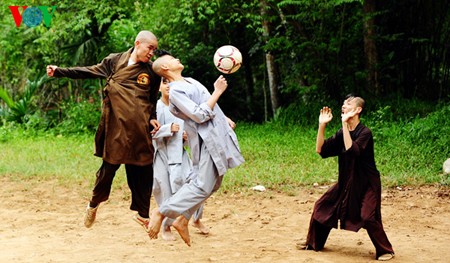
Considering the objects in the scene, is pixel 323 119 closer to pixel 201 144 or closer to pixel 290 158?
pixel 201 144

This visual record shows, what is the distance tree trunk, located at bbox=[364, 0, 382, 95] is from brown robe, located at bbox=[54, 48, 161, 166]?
9411mm

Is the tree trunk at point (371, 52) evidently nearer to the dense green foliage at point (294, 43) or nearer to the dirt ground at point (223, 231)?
the dense green foliage at point (294, 43)

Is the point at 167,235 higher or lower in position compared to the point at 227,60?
lower

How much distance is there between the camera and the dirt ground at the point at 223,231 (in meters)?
6.93

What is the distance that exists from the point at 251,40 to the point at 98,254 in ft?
45.0

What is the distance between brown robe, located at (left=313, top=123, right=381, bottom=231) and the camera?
6523 mm

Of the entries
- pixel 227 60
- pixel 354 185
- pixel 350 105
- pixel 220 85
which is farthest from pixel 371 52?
pixel 220 85

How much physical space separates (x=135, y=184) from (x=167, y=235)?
993 mm

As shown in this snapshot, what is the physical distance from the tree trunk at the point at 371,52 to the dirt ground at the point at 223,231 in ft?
19.1

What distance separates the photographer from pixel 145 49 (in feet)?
21.5

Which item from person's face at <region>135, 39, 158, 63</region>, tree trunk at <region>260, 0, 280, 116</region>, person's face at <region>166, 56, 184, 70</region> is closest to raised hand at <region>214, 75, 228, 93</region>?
person's face at <region>166, 56, 184, 70</region>

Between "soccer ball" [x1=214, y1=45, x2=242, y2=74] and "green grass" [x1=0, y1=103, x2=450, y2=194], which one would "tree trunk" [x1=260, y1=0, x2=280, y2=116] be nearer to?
"green grass" [x1=0, y1=103, x2=450, y2=194]

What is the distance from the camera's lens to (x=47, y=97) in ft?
67.3

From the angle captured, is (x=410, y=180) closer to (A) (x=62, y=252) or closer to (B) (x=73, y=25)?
(A) (x=62, y=252)
